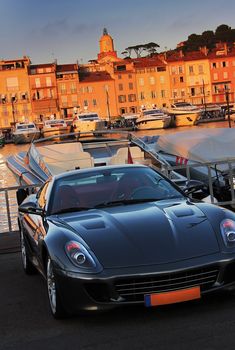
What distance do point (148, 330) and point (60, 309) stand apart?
95 cm

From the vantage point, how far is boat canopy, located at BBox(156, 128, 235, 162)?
63.3ft

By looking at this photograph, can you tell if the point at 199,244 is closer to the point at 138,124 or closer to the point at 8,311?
the point at 8,311

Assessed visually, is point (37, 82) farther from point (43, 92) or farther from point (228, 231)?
point (228, 231)

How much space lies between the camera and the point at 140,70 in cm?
14262

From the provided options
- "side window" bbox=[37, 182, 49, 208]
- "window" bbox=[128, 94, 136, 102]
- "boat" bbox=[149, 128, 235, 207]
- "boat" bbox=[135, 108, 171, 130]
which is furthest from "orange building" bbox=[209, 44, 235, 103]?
"side window" bbox=[37, 182, 49, 208]

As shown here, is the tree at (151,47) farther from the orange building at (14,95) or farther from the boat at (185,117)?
the boat at (185,117)

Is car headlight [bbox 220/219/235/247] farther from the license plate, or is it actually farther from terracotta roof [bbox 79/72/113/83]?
terracotta roof [bbox 79/72/113/83]

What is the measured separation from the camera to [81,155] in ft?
74.0

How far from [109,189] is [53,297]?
1762 millimetres

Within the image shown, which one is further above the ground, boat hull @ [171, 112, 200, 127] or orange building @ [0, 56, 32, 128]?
orange building @ [0, 56, 32, 128]

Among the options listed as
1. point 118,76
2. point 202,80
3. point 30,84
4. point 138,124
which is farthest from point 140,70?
point 138,124

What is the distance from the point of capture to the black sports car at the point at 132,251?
540 centimetres

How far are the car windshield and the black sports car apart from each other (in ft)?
0.11

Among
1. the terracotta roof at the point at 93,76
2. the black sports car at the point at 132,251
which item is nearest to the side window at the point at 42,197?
the black sports car at the point at 132,251
